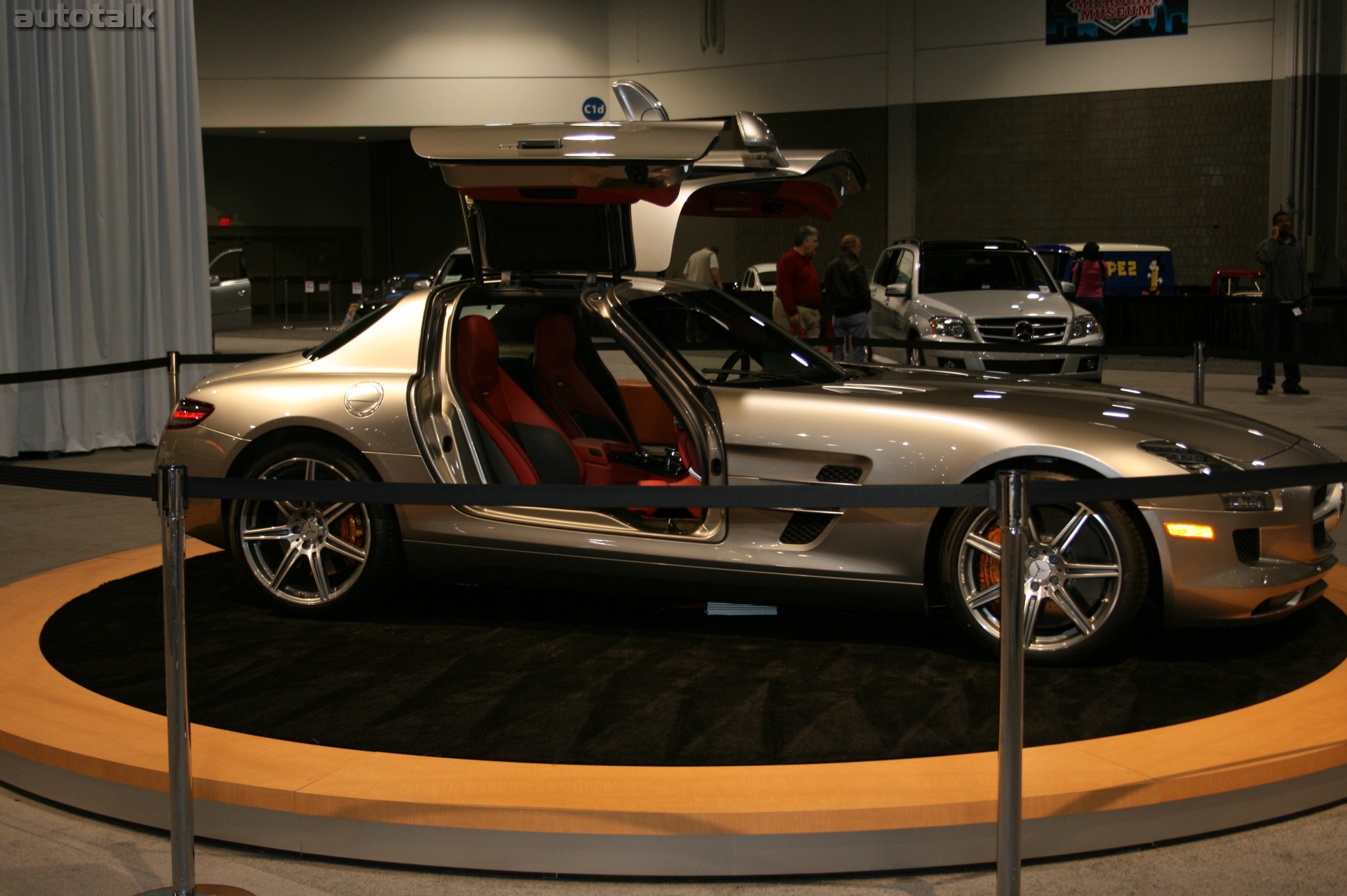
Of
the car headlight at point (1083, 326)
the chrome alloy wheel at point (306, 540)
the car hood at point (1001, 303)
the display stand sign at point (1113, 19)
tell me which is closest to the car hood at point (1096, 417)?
the chrome alloy wheel at point (306, 540)

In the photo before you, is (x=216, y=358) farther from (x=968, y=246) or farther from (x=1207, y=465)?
(x=968, y=246)

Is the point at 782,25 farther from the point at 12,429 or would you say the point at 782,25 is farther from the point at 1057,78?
the point at 12,429

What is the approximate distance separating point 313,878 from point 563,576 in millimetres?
1712

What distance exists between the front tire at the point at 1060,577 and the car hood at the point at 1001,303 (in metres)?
8.56

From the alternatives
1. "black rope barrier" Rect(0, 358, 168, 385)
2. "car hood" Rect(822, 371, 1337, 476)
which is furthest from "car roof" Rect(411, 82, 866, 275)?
"black rope barrier" Rect(0, 358, 168, 385)

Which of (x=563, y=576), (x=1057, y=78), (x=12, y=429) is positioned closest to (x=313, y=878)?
(x=563, y=576)

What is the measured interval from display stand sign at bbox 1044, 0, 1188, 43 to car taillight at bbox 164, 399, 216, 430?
20.5 m

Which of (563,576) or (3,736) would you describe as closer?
(3,736)

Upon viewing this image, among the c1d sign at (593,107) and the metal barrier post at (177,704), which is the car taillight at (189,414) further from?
the c1d sign at (593,107)

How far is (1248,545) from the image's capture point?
13.5ft

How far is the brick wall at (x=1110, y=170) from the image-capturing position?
21516 millimetres

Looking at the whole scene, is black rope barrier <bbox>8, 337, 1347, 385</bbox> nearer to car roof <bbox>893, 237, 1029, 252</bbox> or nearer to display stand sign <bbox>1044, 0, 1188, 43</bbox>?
car roof <bbox>893, 237, 1029, 252</bbox>

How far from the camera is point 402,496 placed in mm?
3205

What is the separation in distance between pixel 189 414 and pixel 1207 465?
377 centimetres
